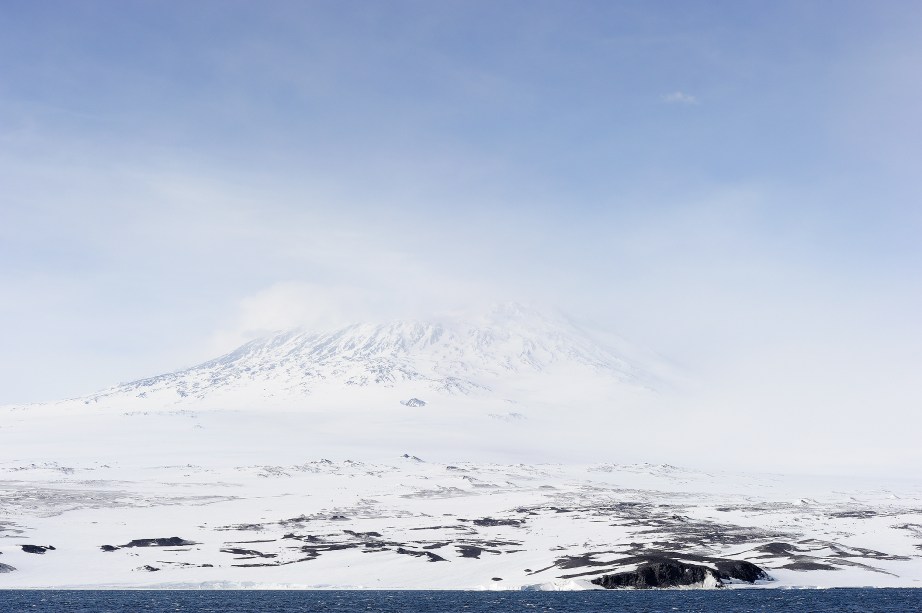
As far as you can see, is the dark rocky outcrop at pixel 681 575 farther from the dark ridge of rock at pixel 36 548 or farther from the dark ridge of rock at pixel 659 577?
the dark ridge of rock at pixel 36 548

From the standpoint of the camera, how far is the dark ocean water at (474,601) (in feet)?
302

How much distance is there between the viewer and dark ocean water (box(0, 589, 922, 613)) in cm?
9194

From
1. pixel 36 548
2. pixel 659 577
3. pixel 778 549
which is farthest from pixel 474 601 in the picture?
pixel 36 548

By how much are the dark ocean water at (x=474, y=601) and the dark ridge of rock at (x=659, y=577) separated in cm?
351

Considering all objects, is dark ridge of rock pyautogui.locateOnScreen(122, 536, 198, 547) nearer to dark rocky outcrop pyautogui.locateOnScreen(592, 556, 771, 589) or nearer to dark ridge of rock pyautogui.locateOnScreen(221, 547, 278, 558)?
dark ridge of rock pyautogui.locateOnScreen(221, 547, 278, 558)

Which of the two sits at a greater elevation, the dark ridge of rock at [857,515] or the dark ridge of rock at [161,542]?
the dark ridge of rock at [857,515]

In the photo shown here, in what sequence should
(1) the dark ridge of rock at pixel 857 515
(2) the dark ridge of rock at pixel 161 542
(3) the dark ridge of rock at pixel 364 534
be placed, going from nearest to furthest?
(2) the dark ridge of rock at pixel 161 542 → (3) the dark ridge of rock at pixel 364 534 → (1) the dark ridge of rock at pixel 857 515

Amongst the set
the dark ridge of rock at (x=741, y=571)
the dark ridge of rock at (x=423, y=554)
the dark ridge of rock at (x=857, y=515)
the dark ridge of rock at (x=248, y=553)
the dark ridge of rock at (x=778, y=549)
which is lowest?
the dark ridge of rock at (x=248, y=553)

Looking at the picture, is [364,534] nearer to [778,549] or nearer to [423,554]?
[423,554]

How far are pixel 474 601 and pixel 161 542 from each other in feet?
229

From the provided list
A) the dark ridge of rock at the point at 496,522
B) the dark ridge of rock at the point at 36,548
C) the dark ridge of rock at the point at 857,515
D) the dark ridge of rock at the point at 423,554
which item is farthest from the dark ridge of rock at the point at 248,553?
the dark ridge of rock at the point at 857,515

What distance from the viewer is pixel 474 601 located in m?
104

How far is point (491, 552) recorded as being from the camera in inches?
5458

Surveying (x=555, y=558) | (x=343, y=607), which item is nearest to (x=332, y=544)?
(x=555, y=558)
